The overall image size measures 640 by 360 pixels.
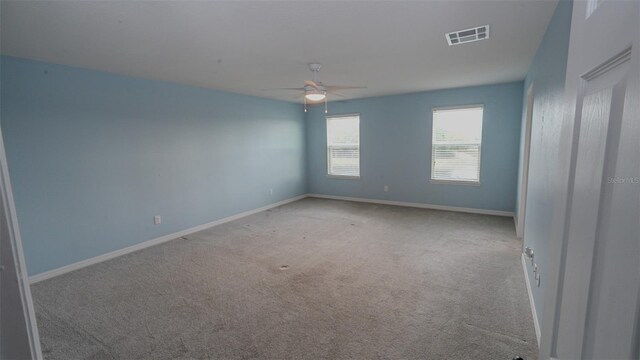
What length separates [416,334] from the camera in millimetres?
2176

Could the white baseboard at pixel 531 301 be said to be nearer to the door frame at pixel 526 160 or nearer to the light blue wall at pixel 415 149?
the door frame at pixel 526 160

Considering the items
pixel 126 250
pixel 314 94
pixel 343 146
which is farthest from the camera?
pixel 343 146

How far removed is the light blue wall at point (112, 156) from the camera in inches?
122

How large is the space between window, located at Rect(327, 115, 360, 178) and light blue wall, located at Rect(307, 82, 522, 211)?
0.15 m


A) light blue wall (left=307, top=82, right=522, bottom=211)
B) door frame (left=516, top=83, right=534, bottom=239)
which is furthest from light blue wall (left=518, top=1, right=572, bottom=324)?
light blue wall (left=307, top=82, right=522, bottom=211)

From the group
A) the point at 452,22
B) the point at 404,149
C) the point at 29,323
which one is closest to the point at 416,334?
the point at 29,323

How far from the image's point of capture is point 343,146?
6996 mm

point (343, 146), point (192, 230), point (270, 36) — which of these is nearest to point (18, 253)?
point (270, 36)

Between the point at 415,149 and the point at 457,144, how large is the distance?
802 millimetres

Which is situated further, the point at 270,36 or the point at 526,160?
the point at 526,160

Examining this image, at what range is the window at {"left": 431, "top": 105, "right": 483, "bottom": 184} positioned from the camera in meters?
5.43

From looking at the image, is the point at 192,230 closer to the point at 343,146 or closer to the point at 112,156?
the point at 112,156

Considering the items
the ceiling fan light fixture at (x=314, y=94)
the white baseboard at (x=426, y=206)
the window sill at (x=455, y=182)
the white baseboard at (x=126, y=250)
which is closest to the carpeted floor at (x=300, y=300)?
the white baseboard at (x=126, y=250)

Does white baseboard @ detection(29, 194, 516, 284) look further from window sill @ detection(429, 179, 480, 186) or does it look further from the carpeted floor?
window sill @ detection(429, 179, 480, 186)
